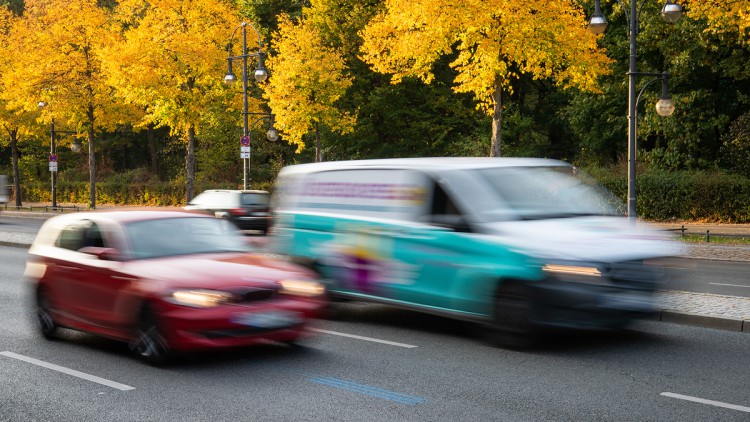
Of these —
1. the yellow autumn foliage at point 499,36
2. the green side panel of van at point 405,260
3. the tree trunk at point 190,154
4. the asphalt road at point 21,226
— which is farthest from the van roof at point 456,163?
the tree trunk at point 190,154

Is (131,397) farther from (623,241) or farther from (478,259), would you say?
(623,241)

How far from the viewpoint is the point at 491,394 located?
7.02m

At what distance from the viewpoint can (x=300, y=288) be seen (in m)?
8.41

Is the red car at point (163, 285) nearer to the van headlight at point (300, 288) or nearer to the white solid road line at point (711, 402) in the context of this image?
the van headlight at point (300, 288)

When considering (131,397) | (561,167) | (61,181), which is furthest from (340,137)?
(131,397)

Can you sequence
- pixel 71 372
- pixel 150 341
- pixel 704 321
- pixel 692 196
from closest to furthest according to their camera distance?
1. pixel 71 372
2. pixel 150 341
3. pixel 704 321
4. pixel 692 196

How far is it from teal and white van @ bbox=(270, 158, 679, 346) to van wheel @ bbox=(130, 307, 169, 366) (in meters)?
2.95

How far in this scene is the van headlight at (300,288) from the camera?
27.2ft

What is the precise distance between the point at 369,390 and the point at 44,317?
4.33 m

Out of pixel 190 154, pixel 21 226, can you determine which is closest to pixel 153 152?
pixel 190 154

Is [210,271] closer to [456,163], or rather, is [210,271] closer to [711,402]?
[456,163]

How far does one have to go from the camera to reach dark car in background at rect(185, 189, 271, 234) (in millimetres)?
26188

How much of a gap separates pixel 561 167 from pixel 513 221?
160cm

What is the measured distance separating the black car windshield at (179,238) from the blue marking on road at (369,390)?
6.92ft
